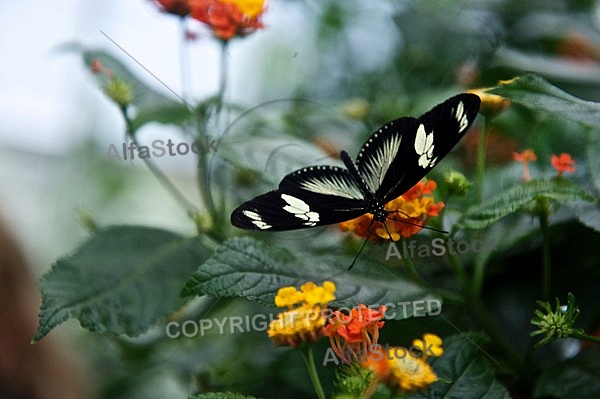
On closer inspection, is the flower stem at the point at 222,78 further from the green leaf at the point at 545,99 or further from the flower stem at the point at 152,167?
the green leaf at the point at 545,99

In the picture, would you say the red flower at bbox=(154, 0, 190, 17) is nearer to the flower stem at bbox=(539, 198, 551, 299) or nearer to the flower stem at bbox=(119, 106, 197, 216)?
the flower stem at bbox=(119, 106, 197, 216)

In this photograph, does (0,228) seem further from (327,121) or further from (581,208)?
(581,208)

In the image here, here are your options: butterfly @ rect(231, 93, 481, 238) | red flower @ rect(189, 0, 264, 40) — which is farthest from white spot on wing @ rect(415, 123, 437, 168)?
red flower @ rect(189, 0, 264, 40)

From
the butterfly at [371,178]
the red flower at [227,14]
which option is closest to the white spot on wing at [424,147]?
the butterfly at [371,178]

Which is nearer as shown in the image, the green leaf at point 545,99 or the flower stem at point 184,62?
the green leaf at point 545,99

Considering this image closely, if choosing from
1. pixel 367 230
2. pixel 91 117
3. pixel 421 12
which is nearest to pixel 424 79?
pixel 421 12

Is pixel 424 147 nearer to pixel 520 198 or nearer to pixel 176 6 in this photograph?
pixel 520 198

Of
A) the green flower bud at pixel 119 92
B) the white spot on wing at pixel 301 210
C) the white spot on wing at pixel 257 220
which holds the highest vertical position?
the green flower bud at pixel 119 92

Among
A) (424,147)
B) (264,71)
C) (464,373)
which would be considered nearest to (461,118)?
(424,147)
